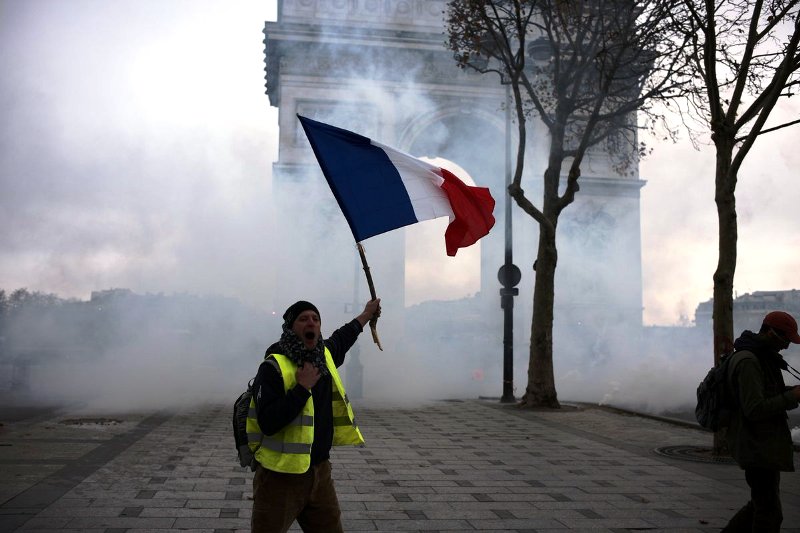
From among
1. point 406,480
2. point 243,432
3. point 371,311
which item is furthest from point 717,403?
point 406,480

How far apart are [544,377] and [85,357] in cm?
1323

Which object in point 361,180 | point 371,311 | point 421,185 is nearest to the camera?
point 371,311

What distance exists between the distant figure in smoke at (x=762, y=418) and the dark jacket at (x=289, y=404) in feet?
6.61

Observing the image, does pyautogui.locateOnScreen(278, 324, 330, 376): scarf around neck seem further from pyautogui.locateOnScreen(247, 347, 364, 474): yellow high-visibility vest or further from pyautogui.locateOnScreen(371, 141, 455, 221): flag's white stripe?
Answer: pyautogui.locateOnScreen(371, 141, 455, 221): flag's white stripe

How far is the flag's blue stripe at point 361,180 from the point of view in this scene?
4.79m

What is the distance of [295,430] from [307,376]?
237 mm

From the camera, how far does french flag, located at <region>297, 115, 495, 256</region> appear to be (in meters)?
4.83

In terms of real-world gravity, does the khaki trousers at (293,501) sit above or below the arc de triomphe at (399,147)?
below

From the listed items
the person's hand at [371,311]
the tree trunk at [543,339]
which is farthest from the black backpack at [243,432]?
the tree trunk at [543,339]

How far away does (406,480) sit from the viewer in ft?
23.0

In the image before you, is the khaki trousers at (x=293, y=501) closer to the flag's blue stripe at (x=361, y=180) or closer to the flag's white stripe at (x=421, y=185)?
the flag's blue stripe at (x=361, y=180)

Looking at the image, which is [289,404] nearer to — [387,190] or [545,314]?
[387,190]

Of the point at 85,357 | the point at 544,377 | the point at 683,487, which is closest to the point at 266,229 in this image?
the point at 85,357

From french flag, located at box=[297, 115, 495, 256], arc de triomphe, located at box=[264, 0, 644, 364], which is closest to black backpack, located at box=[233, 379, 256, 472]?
french flag, located at box=[297, 115, 495, 256]
